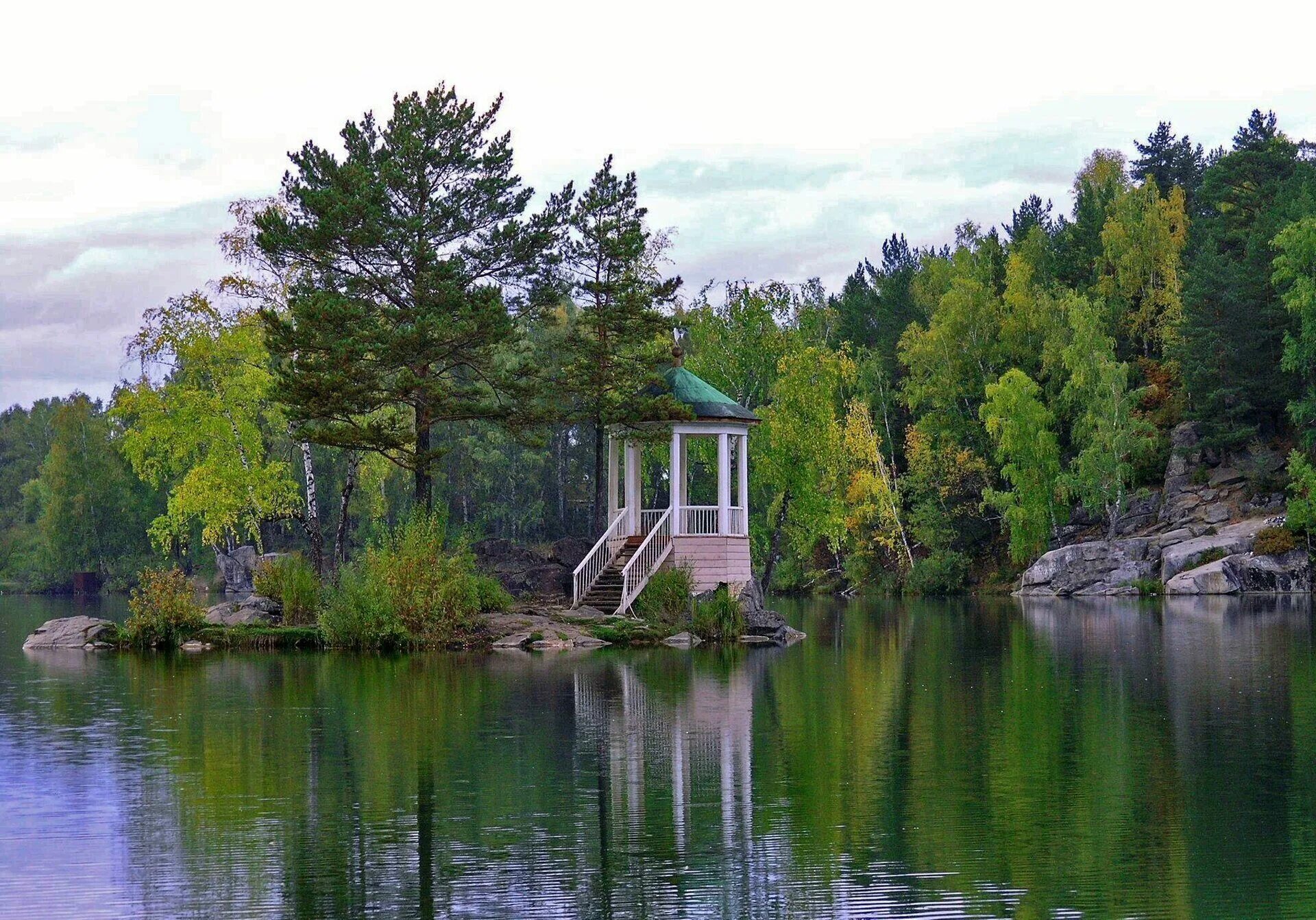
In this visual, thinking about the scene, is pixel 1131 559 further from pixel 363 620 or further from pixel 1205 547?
pixel 363 620

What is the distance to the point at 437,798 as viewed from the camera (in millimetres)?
14109

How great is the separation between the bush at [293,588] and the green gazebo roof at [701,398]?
9942 millimetres

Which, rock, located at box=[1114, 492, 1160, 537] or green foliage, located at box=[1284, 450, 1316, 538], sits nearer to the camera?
green foliage, located at box=[1284, 450, 1316, 538]

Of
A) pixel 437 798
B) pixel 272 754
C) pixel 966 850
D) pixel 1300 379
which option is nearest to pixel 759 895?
pixel 966 850

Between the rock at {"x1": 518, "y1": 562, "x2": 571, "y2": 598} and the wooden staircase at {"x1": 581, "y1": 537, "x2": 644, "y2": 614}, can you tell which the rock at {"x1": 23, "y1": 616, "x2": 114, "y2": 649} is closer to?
the rock at {"x1": 518, "y1": 562, "x2": 571, "y2": 598}

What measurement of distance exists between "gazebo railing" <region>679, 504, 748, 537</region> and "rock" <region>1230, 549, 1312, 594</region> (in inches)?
1078

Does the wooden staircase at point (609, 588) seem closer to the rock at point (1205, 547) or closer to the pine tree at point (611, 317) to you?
the pine tree at point (611, 317)

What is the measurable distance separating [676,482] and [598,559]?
2.81m

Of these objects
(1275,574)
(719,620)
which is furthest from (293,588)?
(1275,574)

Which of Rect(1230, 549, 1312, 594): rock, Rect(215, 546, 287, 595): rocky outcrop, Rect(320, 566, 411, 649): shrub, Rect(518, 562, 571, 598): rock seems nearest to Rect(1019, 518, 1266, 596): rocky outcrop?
Rect(1230, 549, 1312, 594): rock

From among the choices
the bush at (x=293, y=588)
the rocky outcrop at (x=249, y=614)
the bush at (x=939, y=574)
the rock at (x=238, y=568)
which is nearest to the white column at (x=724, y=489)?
the bush at (x=293, y=588)

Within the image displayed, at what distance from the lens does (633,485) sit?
133 ft

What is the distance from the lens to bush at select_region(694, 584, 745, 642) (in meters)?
35.1

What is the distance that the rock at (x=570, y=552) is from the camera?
39.5 m
